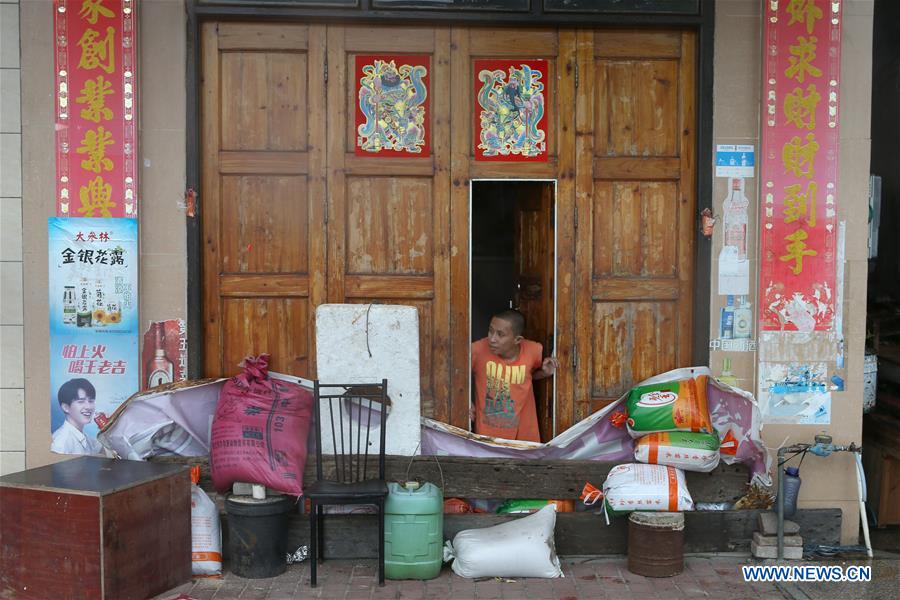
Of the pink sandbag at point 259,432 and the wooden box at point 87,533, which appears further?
the pink sandbag at point 259,432

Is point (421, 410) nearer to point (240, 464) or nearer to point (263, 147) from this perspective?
point (240, 464)

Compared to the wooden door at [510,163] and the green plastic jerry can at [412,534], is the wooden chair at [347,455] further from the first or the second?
the wooden door at [510,163]

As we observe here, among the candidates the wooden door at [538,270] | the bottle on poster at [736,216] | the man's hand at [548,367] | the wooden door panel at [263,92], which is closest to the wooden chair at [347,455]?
the man's hand at [548,367]

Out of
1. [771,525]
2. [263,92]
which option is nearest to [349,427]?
[263,92]

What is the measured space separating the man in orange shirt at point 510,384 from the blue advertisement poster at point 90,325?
2268 mm

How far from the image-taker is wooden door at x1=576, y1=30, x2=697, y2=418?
5930 millimetres

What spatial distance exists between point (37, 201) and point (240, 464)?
2149mm

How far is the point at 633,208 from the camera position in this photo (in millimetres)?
5980

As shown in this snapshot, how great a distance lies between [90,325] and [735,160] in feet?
14.1

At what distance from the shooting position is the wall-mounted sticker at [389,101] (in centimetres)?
587

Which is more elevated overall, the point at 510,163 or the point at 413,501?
the point at 510,163

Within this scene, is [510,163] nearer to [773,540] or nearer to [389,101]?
[389,101]

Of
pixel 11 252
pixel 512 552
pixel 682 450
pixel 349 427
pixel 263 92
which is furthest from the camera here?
pixel 263 92

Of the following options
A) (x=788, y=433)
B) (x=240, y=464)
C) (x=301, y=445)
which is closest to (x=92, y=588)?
(x=240, y=464)
